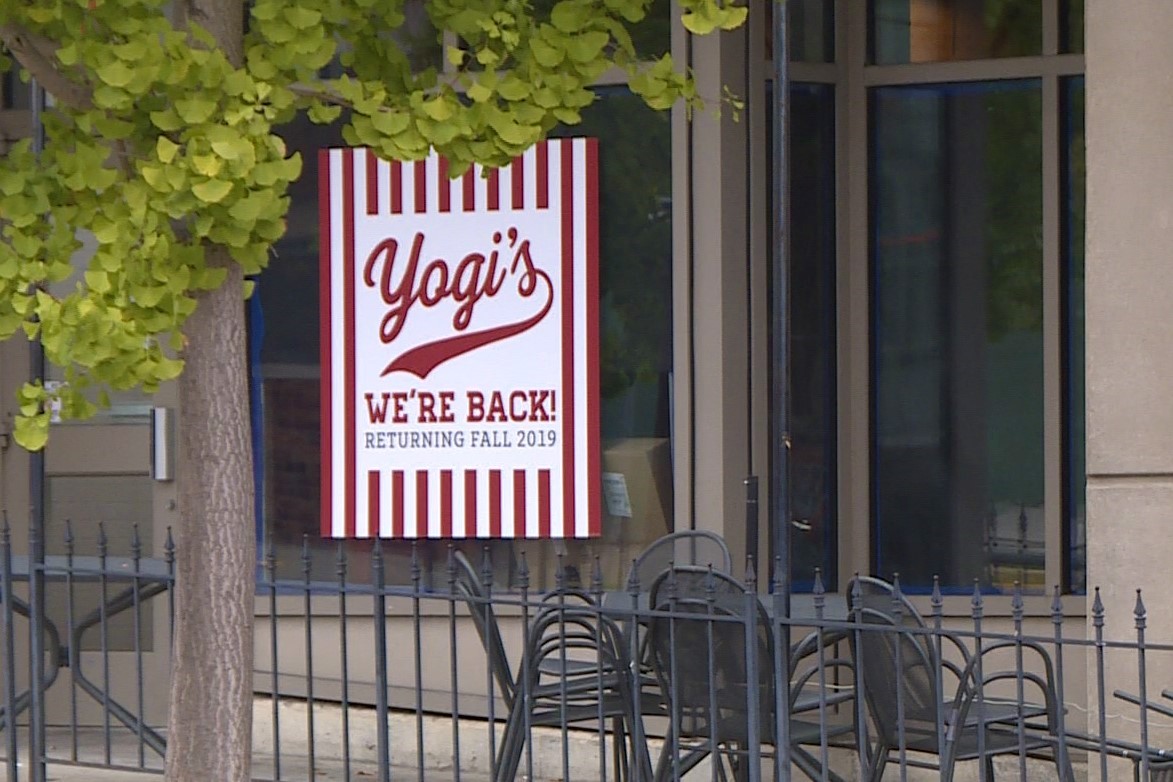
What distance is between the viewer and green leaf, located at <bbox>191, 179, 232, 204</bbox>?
14.9 feet

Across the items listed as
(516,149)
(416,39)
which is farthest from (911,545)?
(516,149)

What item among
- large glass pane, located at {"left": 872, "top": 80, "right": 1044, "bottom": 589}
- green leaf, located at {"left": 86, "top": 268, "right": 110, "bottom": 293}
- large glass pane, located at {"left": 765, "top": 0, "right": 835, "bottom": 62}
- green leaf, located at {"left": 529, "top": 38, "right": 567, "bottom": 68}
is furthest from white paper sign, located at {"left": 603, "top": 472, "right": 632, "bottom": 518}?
green leaf, located at {"left": 86, "top": 268, "right": 110, "bottom": 293}

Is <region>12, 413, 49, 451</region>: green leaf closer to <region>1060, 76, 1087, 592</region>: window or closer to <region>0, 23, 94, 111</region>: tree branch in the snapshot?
<region>0, 23, 94, 111</region>: tree branch

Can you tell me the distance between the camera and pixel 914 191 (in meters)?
8.59

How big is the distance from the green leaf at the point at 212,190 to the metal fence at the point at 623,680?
1897mm

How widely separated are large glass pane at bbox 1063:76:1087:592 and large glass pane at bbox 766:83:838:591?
98cm

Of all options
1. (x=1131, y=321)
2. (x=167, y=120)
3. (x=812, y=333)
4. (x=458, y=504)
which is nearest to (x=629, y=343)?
(x=812, y=333)

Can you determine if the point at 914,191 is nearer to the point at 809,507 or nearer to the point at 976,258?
the point at 976,258

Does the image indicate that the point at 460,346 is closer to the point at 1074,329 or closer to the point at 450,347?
the point at 450,347

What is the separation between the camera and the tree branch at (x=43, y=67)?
4.91m

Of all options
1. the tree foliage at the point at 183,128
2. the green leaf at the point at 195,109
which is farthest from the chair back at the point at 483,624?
the green leaf at the point at 195,109

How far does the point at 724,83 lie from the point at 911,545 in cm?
214

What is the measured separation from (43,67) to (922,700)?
3222mm

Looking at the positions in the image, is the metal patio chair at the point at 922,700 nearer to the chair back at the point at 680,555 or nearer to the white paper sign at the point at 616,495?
the chair back at the point at 680,555
